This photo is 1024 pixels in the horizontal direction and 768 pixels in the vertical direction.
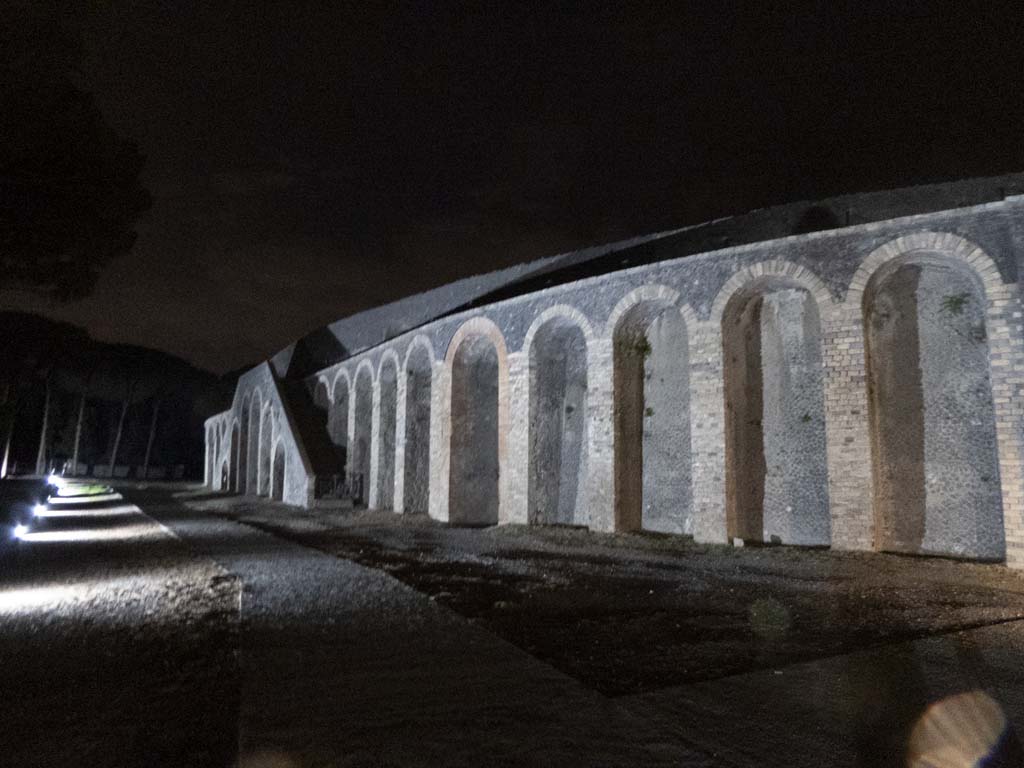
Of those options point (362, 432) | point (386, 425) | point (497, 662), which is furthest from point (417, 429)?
point (497, 662)

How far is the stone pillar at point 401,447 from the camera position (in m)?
18.7

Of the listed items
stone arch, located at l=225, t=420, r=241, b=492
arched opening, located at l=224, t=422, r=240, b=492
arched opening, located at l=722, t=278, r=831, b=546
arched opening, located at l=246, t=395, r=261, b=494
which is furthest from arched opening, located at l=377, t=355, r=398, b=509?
arched opening, located at l=224, t=422, r=240, b=492

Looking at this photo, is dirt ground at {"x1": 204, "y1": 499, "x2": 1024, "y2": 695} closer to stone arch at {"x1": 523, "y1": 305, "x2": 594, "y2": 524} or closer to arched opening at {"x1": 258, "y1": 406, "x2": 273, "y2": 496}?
stone arch at {"x1": 523, "y1": 305, "x2": 594, "y2": 524}

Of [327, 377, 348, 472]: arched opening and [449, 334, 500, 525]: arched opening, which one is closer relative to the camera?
[449, 334, 500, 525]: arched opening

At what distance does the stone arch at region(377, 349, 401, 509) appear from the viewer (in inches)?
803

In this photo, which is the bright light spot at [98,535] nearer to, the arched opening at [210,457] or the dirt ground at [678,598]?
the dirt ground at [678,598]

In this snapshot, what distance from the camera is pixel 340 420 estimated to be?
81.4ft

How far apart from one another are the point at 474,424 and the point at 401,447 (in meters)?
2.87

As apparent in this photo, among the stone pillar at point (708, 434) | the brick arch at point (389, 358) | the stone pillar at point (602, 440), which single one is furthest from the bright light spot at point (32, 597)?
the brick arch at point (389, 358)

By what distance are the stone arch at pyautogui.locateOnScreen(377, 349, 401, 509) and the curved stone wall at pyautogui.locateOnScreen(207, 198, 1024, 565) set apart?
11.0 ft

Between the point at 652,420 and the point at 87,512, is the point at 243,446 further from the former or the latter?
the point at 652,420

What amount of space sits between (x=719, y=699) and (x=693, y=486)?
8516 millimetres

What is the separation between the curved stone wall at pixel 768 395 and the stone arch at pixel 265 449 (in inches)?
508

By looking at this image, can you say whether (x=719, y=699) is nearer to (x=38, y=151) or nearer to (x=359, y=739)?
(x=359, y=739)
